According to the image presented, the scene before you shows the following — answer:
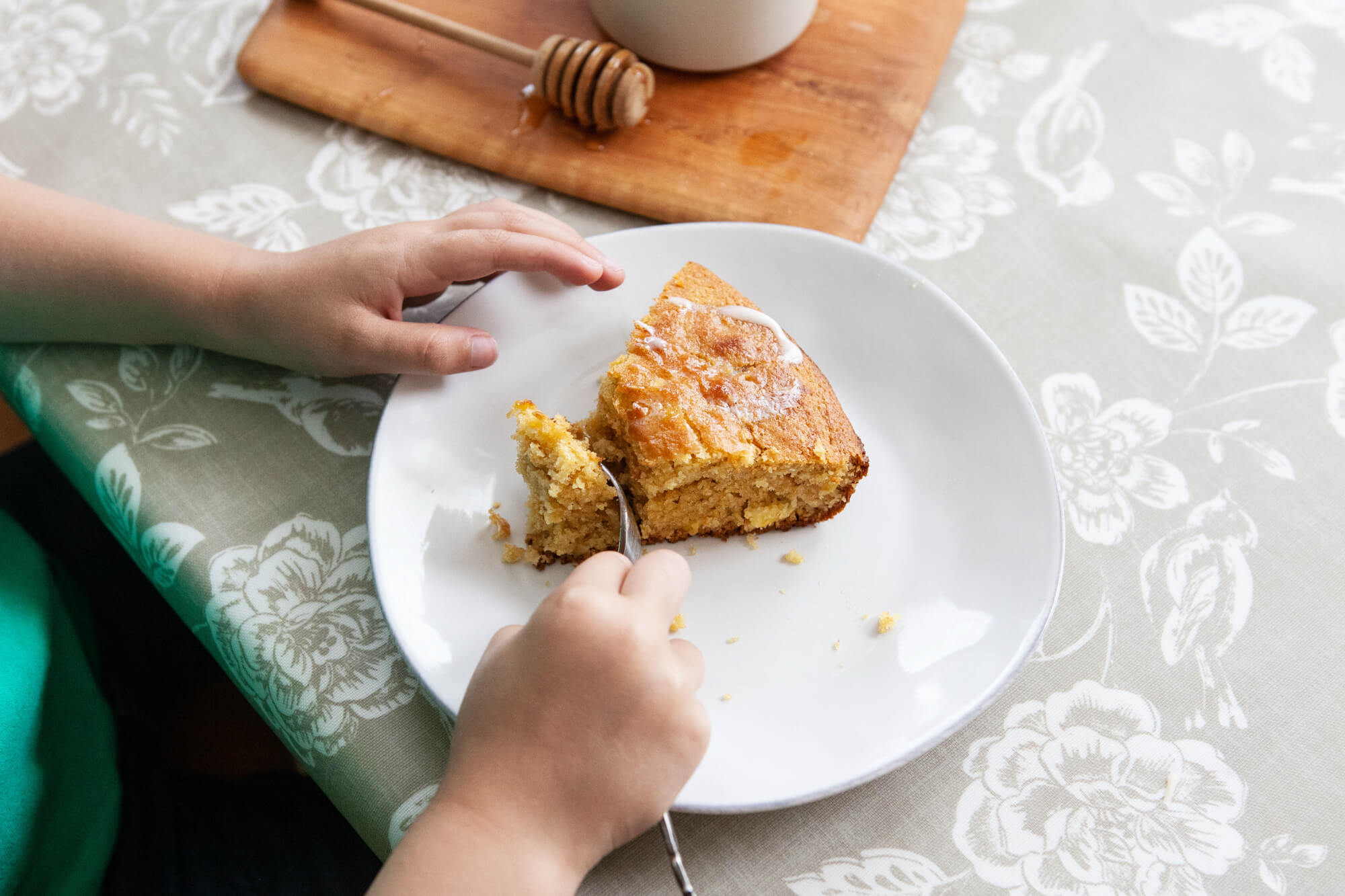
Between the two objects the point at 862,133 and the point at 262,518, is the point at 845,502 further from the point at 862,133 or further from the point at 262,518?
the point at 262,518

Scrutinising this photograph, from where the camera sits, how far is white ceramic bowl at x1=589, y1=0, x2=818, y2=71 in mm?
1580

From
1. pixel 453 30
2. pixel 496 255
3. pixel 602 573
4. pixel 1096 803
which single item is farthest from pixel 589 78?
pixel 1096 803

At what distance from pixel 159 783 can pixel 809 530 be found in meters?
1.14

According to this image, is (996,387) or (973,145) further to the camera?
(973,145)

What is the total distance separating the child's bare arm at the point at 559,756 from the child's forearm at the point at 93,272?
2.56ft

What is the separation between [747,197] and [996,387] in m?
0.58

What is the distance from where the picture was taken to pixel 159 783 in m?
1.44

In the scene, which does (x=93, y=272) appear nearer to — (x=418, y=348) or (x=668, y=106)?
(x=418, y=348)

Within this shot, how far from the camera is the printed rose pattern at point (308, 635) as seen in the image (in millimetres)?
1155

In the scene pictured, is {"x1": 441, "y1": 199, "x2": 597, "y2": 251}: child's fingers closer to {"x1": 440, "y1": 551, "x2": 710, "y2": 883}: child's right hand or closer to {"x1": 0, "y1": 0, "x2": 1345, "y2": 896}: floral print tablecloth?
{"x1": 0, "y1": 0, "x2": 1345, "y2": 896}: floral print tablecloth

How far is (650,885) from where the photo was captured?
1.06 m

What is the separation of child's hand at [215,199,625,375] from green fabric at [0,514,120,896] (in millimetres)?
464

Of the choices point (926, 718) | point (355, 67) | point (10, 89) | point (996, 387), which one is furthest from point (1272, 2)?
point (10, 89)

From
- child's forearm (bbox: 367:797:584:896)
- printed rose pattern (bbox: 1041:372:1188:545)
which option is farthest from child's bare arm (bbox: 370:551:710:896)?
printed rose pattern (bbox: 1041:372:1188:545)
